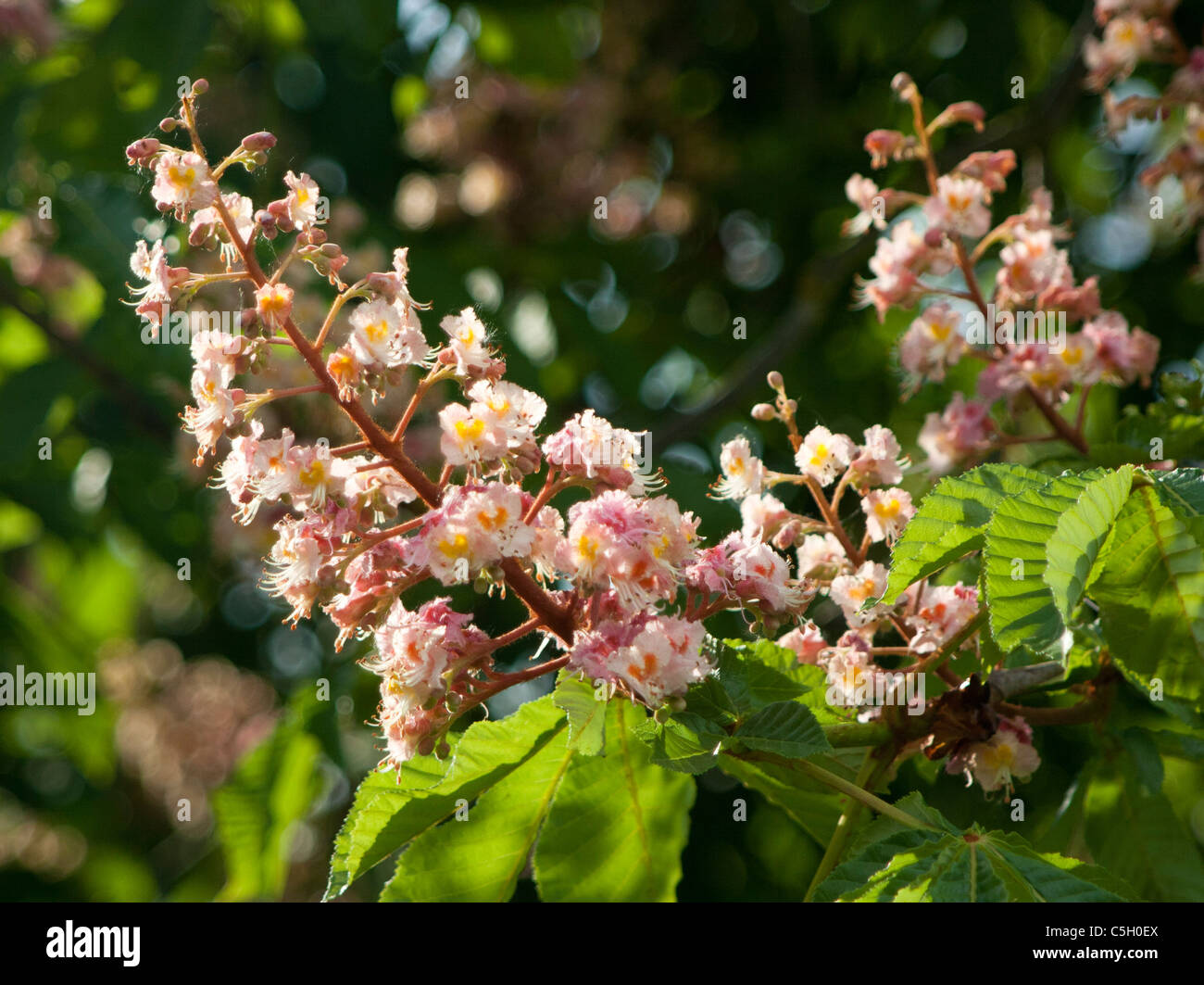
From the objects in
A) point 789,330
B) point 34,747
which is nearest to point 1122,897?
point 789,330

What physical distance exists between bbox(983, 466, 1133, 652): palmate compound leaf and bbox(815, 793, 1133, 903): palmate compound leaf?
0.67 ft

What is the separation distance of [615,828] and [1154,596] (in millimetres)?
661

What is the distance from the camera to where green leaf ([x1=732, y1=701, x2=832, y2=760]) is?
117cm

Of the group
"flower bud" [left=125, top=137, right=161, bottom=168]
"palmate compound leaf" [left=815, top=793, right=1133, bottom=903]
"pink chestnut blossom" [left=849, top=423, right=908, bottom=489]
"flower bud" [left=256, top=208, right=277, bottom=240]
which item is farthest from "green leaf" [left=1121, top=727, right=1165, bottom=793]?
"flower bud" [left=125, top=137, right=161, bottom=168]

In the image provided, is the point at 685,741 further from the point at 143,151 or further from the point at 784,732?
the point at 143,151

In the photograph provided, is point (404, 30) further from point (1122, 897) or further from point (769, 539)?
point (1122, 897)

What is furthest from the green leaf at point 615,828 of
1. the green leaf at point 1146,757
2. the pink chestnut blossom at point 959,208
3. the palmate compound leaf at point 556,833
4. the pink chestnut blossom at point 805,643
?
the pink chestnut blossom at point 959,208

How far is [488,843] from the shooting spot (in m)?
1.44

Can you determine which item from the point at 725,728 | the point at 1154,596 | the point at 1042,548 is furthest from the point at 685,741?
the point at 1154,596

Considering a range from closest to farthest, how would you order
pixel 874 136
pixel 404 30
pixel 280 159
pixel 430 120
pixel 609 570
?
1. pixel 609 570
2. pixel 874 136
3. pixel 280 159
4. pixel 404 30
5. pixel 430 120

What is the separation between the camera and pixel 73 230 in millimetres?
2971

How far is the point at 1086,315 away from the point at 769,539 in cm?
75

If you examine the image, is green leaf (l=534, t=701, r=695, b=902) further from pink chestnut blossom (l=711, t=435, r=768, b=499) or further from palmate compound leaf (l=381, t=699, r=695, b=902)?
pink chestnut blossom (l=711, t=435, r=768, b=499)

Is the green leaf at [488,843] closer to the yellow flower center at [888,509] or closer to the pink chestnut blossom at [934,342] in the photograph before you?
the yellow flower center at [888,509]
